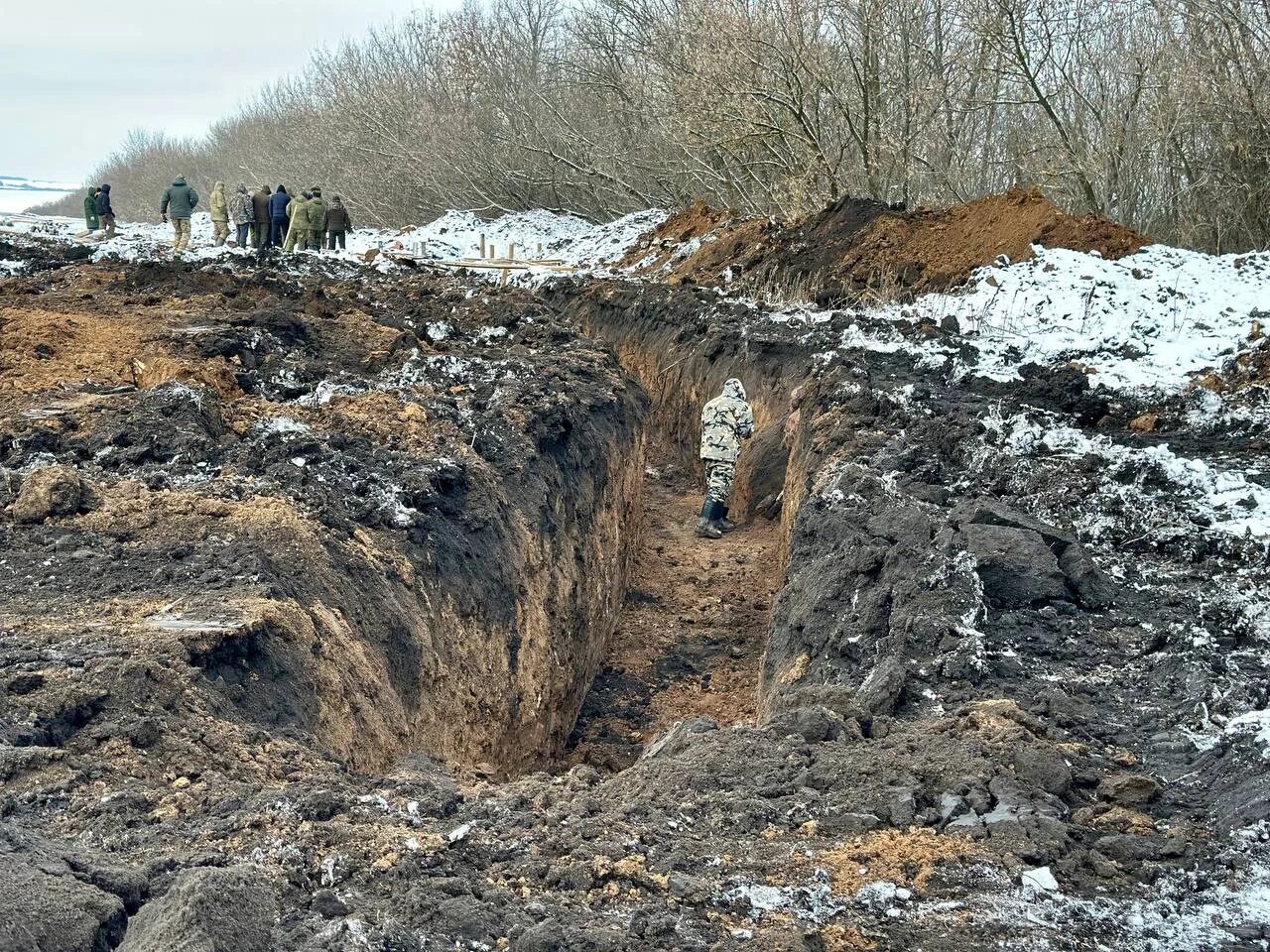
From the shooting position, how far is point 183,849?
289 cm

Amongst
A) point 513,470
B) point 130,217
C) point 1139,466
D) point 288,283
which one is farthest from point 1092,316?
point 130,217

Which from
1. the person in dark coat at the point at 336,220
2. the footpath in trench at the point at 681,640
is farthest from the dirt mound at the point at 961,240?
the person in dark coat at the point at 336,220

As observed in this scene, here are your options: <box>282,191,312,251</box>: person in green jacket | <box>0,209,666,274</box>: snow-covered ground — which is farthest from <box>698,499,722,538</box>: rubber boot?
<box>282,191,312,251</box>: person in green jacket

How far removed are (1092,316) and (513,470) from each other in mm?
6681

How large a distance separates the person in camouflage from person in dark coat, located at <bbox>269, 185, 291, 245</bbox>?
1474 cm

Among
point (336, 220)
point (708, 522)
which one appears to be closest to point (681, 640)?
point (708, 522)

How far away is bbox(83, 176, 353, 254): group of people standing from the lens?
65.2 feet

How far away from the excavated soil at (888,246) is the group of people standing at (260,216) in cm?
800

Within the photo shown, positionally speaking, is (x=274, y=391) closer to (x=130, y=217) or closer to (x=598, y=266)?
(x=598, y=266)

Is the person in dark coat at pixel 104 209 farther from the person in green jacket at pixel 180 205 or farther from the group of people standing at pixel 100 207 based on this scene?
the person in green jacket at pixel 180 205

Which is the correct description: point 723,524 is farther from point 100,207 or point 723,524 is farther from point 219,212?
point 100,207

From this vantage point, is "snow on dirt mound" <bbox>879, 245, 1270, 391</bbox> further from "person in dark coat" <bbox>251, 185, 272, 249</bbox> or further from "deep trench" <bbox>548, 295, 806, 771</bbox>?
"person in dark coat" <bbox>251, 185, 272, 249</bbox>

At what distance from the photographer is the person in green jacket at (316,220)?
2161 cm

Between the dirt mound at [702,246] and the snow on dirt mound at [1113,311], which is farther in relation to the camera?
the dirt mound at [702,246]
